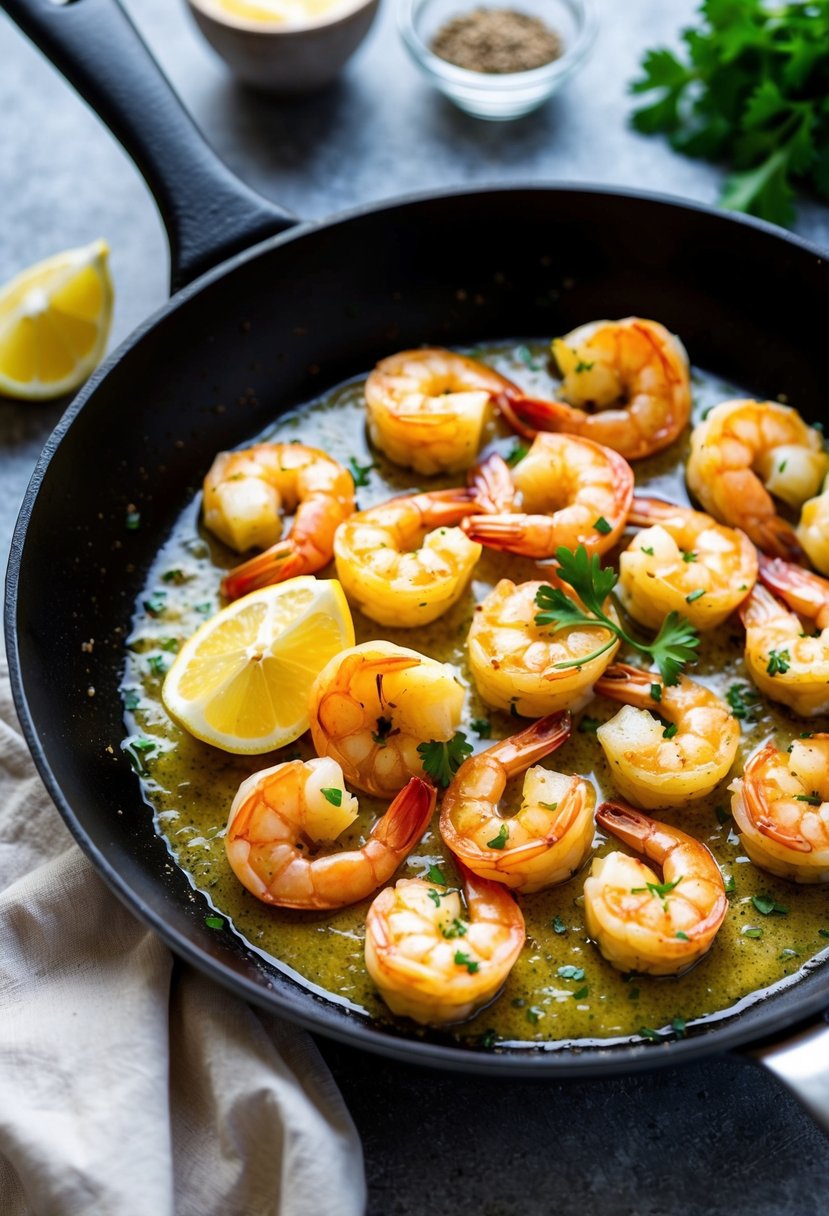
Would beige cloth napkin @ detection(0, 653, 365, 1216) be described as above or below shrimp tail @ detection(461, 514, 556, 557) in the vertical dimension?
below

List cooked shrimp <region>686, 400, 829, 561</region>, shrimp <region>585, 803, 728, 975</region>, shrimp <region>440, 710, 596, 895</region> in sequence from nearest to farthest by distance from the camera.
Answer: shrimp <region>585, 803, 728, 975</region> → shrimp <region>440, 710, 596, 895</region> → cooked shrimp <region>686, 400, 829, 561</region>

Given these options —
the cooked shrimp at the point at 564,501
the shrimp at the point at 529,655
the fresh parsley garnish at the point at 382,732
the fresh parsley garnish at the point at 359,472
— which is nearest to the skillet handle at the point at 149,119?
the fresh parsley garnish at the point at 359,472

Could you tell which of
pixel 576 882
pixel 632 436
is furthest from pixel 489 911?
pixel 632 436

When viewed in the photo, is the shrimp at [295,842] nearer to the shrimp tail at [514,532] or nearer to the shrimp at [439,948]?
the shrimp at [439,948]

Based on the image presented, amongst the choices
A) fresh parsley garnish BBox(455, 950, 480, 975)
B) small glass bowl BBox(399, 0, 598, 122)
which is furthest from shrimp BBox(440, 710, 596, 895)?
small glass bowl BBox(399, 0, 598, 122)

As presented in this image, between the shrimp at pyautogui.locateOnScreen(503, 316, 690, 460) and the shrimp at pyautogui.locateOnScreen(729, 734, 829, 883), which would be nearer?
the shrimp at pyautogui.locateOnScreen(729, 734, 829, 883)

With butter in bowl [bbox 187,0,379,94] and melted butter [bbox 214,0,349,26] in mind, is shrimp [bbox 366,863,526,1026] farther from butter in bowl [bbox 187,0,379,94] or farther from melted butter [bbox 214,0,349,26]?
melted butter [bbox 214,0,349,26]
